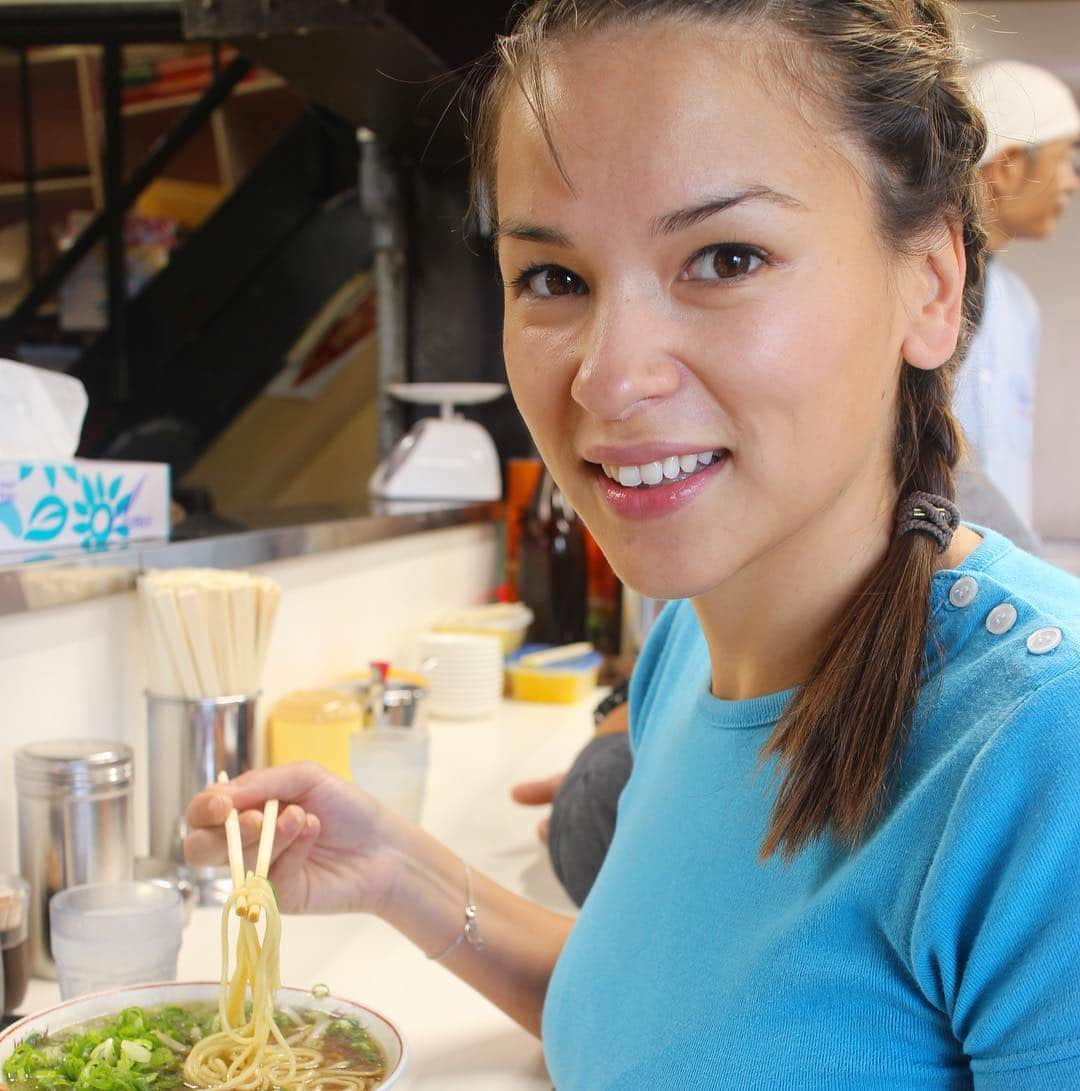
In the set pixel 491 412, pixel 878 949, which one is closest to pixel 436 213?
pixel 491 412

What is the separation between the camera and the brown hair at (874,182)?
73cm

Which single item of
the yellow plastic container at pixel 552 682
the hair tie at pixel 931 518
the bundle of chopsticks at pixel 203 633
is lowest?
the yellow plastic container at pixel 552 682

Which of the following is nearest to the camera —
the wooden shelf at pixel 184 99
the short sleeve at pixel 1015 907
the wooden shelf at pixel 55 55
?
the short sleeve at pixel 1015 907

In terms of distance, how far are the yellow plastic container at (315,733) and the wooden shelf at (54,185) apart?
3742 mm

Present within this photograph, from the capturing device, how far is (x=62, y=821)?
108 centimetres

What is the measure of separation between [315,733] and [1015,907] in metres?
1.16

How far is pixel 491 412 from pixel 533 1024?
7.53 ft

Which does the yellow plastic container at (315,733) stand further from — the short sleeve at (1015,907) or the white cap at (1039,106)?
the white cap at (1039,106)

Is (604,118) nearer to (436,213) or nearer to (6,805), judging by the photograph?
(6,805)

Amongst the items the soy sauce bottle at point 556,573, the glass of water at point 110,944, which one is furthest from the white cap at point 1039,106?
the glass of water at point 110,944

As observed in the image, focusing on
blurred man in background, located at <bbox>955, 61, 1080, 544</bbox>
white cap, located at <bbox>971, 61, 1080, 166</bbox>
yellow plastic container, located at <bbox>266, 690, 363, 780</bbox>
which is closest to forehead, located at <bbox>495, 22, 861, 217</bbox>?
yellow plastic container, located at <bbox>266, 690, 363, 780</bbox>

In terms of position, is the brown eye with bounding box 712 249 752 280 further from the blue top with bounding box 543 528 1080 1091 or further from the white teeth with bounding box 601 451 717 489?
the blue top with bounding box 543 528 1080 1091

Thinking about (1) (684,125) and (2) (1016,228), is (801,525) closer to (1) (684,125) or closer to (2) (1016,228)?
(1) (684,125)

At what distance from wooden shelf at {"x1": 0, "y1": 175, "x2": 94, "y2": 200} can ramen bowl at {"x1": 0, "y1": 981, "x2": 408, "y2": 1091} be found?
4493 millimetres
